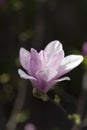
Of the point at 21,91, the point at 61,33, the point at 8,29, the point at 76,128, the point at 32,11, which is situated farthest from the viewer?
the point at 61,33

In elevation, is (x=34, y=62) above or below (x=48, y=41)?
below

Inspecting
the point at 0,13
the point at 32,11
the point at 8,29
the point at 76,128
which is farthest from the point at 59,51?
the point at 8,29

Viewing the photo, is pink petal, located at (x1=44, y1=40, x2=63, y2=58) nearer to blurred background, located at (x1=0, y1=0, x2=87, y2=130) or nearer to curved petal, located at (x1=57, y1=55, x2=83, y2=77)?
curved petal, located at (x1=57, y1=55, x2=83, y2=77)

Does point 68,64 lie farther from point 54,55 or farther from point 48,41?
point 48,41

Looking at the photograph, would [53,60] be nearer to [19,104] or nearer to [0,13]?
[19,104]

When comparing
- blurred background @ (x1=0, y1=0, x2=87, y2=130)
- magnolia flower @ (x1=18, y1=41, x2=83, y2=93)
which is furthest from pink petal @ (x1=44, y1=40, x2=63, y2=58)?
blurred background @ (x1=0, y1=0, x2=87, y2=130)

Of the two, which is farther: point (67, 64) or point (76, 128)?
point (76, 128)

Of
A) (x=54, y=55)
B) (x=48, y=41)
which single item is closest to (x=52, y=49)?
(x=54, y=55)

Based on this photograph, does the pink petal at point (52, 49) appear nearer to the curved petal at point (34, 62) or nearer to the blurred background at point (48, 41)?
the curved petal at point (34, 62)

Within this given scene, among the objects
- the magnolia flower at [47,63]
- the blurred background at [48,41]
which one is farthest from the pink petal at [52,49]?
the blurred background at [48,41]
